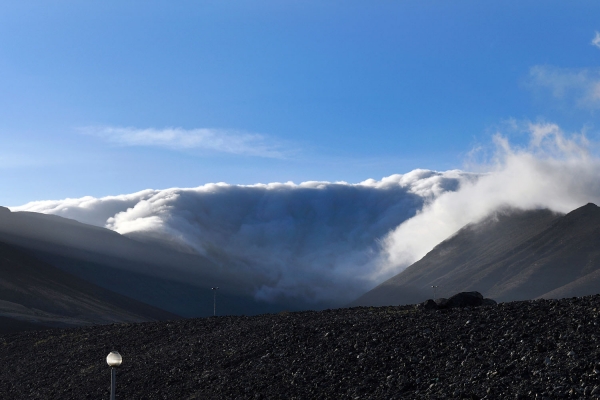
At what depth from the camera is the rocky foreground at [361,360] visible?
2014 cm

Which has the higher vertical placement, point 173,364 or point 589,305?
point 589,305

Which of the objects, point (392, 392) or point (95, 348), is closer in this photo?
point (392, 392)

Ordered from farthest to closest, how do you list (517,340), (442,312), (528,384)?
1. (442,312)
2. (517,340)
3. (528,384)

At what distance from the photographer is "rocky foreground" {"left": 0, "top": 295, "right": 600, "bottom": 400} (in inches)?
793

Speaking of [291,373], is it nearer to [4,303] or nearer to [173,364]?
[173,364]

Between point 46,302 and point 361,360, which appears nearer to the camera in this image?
point 361,360

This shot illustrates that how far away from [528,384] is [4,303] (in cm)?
14095

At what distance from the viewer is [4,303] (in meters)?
142

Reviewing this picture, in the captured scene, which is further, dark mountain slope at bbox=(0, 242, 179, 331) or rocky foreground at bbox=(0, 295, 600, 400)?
dark mountain slope at bbox=(0, 242, 179, 331)

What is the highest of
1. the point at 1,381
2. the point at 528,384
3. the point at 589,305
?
the point at 589,305

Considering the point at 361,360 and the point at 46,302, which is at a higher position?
the point at 361,360

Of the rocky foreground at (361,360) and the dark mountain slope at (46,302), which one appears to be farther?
the dark mountain slope at (46,302)

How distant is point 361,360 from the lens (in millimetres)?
25344

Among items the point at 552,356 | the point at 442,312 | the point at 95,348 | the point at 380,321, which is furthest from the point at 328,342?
the point at 95,348
